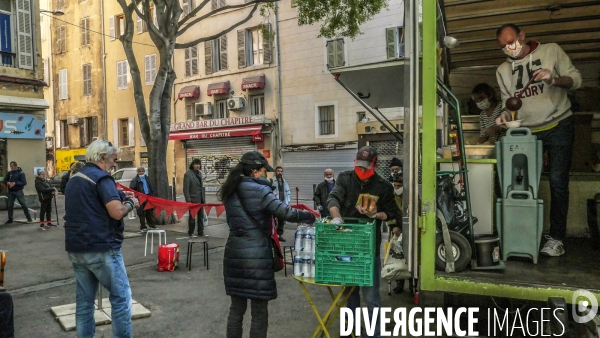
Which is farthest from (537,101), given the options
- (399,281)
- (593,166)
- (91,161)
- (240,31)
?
(240,31)

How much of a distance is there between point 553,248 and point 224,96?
22171 mm

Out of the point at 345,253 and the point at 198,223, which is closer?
the point at 345,253

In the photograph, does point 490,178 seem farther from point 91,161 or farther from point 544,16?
point 91,161

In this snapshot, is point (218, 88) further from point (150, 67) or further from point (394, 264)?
point (394, 264)

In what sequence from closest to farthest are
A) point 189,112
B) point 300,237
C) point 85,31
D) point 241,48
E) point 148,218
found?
point 300,237
point 148,218
point 241,48
point 189,112
point 85,31

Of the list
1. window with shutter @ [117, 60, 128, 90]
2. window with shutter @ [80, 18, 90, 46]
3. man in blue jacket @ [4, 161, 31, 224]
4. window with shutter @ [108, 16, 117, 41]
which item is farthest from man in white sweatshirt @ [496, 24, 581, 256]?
window with shutter @ [80, 18, 90, 46]

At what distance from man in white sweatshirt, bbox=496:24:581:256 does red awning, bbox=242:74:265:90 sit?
19372 millimetres

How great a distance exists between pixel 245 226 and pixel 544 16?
12.7 ft

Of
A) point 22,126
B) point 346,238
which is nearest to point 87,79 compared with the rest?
point 22,126

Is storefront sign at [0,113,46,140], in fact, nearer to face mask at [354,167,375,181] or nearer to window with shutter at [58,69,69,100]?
window with shutter at [58,69,69,100]

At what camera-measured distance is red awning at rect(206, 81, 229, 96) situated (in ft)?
79.8

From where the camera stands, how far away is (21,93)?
1678 centimetres
